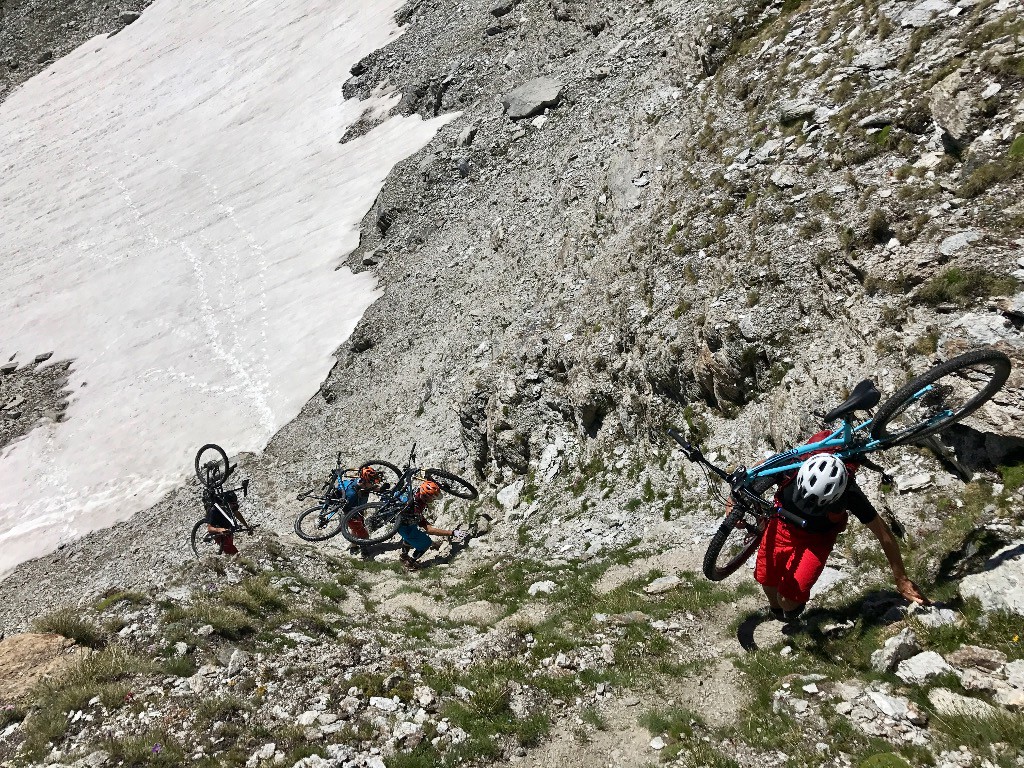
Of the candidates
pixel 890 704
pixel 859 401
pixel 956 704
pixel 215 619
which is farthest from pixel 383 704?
pixel 859 401

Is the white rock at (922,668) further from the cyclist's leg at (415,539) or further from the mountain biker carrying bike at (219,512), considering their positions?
the mountain biker carrying bike at (219,512)

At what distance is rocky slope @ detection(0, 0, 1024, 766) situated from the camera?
734 centimetres

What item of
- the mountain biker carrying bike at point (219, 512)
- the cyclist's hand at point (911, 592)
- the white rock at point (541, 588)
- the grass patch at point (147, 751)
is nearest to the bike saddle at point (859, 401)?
the cyclist's hand at point (911, 592)

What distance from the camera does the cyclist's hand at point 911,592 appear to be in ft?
23.2

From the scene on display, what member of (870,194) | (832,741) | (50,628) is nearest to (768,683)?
(832,741)

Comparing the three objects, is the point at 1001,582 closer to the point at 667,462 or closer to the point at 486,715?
the point at 486,715

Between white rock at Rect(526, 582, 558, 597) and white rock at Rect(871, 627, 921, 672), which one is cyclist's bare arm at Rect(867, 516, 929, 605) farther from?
white rock at Rect(526, 582, 558, 597)

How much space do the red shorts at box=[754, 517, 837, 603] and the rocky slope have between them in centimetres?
80

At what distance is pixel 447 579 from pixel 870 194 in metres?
12.6

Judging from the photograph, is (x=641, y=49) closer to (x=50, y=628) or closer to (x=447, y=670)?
(x=447, y=670)

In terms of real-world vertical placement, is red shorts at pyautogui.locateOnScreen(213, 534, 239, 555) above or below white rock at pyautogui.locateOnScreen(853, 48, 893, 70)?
below

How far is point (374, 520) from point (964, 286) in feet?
46.4

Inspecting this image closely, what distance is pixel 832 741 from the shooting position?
6.12 m

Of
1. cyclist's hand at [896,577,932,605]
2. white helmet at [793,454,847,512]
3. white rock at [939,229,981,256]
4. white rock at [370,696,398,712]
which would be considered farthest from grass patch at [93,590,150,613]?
white rock at [939,229,981,256]
